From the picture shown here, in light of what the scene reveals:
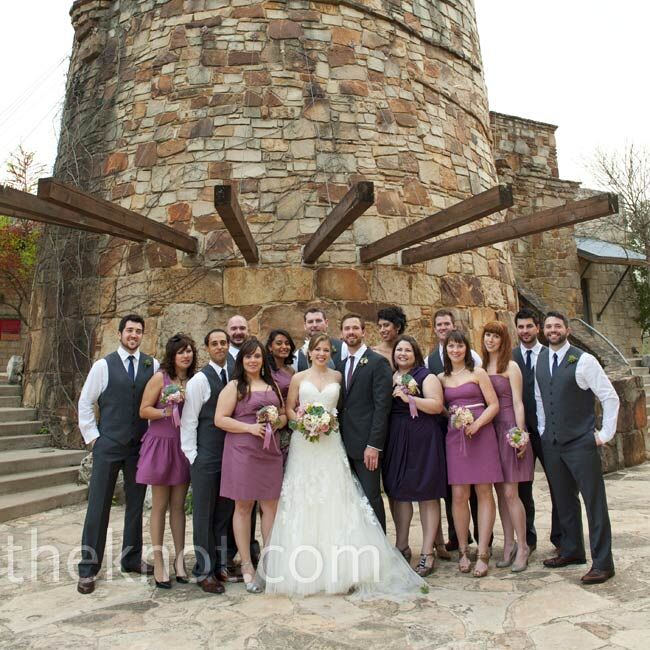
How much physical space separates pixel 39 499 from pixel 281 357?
2809mm

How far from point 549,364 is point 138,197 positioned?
4396mm

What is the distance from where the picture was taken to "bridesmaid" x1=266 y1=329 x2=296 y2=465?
3.47m

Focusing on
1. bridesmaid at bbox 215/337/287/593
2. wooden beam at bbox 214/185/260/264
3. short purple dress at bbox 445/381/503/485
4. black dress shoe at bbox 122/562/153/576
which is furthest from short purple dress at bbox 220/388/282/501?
wooden beam at bbox 214/185/260/264

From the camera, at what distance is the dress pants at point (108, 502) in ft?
10.6

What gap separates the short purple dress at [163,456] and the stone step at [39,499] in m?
2.14

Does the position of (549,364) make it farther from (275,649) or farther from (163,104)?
(163,104)

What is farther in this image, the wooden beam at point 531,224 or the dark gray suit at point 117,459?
the wooden beam at point 531,224

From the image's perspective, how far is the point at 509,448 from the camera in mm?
3283

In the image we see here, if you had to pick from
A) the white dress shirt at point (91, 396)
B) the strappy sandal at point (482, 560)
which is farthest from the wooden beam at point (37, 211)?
the strappy sandal at point (482, 560)

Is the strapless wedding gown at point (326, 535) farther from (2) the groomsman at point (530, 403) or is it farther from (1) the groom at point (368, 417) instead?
(2) the groomsman at point (530, 403)

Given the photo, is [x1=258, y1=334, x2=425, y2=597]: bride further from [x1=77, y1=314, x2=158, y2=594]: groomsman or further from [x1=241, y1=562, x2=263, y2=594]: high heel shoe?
[x1=77, y1=314, x2=158, y2=594]: groomsman

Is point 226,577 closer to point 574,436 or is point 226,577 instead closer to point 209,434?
point 209,434

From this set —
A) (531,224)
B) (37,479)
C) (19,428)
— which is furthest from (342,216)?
(19,428)

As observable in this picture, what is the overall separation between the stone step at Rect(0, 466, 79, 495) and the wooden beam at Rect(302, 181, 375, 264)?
3.10 m
